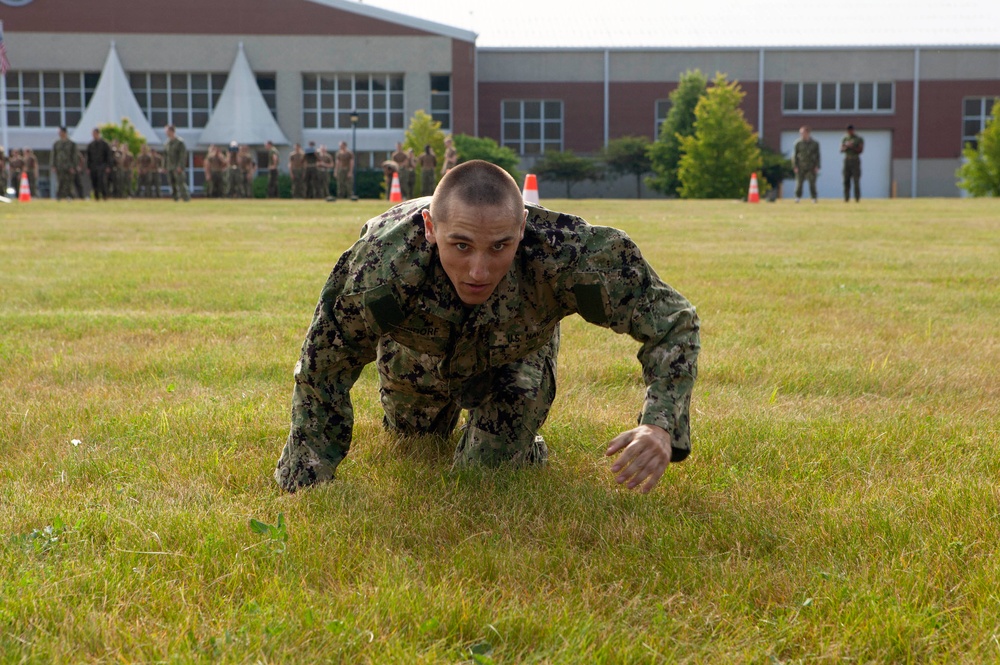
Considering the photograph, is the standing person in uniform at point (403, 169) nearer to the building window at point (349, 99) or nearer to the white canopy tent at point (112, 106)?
the building window at point (349, 99)

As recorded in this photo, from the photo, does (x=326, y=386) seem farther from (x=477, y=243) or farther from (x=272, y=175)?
(x=272, y=175)

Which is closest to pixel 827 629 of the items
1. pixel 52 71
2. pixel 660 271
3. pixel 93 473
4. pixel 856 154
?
pixel 93 473

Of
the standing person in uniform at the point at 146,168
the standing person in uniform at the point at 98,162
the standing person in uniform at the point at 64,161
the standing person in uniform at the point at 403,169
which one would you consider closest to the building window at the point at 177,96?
the standing person in uniform at the point at 146,168

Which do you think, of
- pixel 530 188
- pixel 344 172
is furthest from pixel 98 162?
pixel 530 188

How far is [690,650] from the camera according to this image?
2299 millimetres

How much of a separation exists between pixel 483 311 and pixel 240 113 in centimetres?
4669

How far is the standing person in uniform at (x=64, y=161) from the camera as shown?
32.4 meters

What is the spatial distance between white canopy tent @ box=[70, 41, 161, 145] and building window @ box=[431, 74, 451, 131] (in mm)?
12538

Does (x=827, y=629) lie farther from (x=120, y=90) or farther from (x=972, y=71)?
(x=972, y=71)

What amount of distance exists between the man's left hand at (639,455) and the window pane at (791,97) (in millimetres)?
53740

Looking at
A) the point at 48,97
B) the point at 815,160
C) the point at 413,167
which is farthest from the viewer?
the point at 48,97

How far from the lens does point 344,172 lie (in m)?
38.1

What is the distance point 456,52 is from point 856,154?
85.0ft

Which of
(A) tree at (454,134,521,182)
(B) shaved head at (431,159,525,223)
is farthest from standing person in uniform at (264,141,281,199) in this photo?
(B) shaved head at (431,159,525,223)
